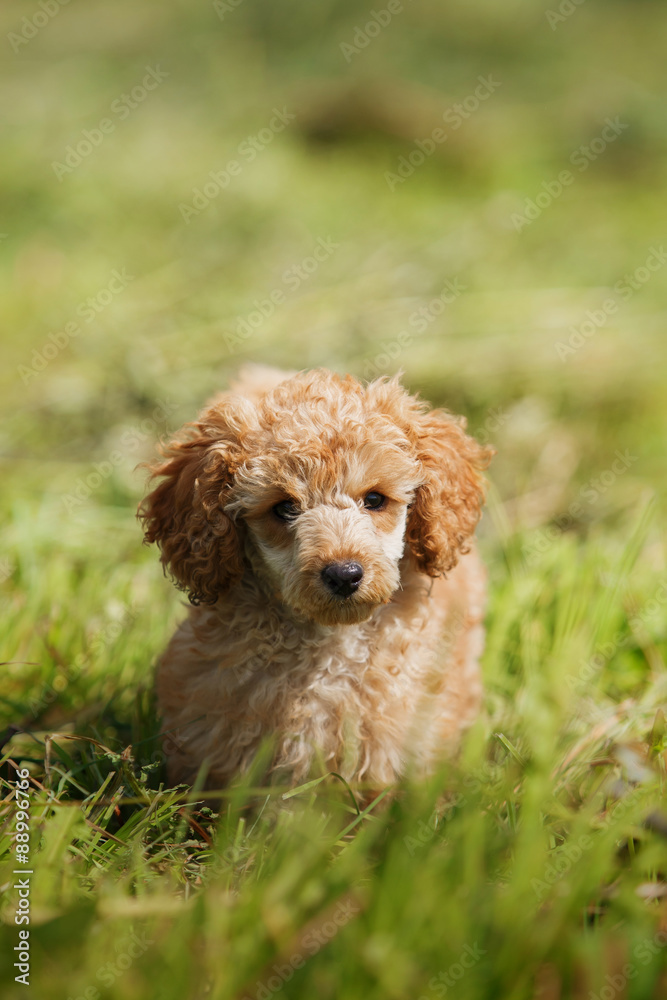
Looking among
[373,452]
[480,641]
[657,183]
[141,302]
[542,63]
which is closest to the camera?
[373,452]

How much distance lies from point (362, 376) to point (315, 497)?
3.24 metres

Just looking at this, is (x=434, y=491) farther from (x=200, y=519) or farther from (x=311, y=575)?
(x=200, y=519)

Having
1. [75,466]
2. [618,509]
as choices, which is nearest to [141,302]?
[75,466]

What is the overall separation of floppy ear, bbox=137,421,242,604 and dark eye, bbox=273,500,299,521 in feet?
0.56

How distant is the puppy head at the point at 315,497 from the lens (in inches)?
110

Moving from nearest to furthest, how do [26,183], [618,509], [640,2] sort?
1. [618,509]
2. [26,183]
3. [640,2]

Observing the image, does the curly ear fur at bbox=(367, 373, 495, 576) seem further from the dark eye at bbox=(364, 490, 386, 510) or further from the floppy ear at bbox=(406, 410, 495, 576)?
the dark eye at bbox=(364, 490, 386, 510)

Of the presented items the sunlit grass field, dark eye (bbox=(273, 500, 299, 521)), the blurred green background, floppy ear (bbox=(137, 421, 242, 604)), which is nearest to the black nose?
dark eye (bbox=(273, 500, 299, 521))

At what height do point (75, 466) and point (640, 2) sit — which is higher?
point (640, 2)

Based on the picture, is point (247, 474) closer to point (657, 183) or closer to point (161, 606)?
point (161, 606)

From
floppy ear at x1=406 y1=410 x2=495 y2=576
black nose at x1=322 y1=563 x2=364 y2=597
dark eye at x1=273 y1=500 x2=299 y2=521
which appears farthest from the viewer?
floppy ear at x1=406 y1=410 x2=495 y2=576

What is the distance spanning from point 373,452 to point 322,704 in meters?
0.92

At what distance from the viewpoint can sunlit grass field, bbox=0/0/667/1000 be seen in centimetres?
200

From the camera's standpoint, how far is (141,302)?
274 inches
